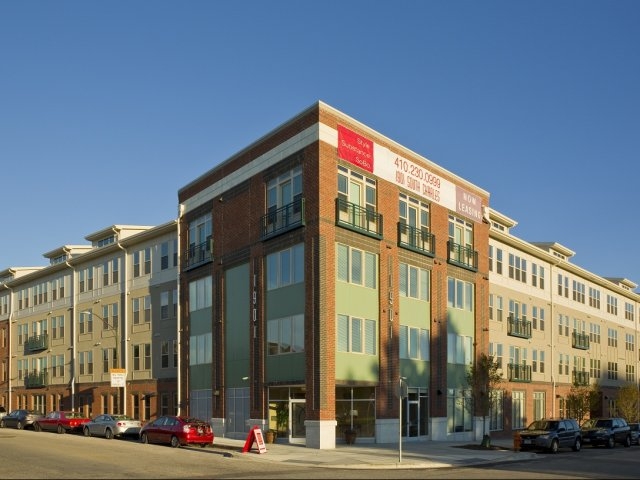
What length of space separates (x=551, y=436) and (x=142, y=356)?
1115 inches

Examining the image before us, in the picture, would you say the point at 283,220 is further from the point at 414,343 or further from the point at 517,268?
the point at 517,268

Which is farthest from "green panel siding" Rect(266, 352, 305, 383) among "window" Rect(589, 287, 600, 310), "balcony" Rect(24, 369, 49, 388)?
"window" Rect(589, 287, 600, 310)

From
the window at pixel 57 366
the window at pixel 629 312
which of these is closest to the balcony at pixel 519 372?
the window at pixel 629 312

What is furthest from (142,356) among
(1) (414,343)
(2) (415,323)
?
(2) (415,323)

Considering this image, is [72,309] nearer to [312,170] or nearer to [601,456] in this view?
[312,170]

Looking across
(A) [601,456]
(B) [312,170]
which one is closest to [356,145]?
(B) [312,170]

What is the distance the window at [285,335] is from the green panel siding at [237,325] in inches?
99.1

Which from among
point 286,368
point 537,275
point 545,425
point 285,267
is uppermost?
point 285,267

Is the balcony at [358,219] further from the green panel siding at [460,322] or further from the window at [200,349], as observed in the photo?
the window at [200,349]

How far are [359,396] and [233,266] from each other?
34.8 ft

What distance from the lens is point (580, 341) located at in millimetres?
67062

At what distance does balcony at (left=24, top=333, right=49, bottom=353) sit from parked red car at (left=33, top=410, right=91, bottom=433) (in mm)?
16906

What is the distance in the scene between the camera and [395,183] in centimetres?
4203

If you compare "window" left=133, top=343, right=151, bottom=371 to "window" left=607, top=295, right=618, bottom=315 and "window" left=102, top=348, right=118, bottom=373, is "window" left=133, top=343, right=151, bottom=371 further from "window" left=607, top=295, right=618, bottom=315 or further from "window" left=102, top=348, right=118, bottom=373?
"window" left=607, top=295, right=618, bottom=315
